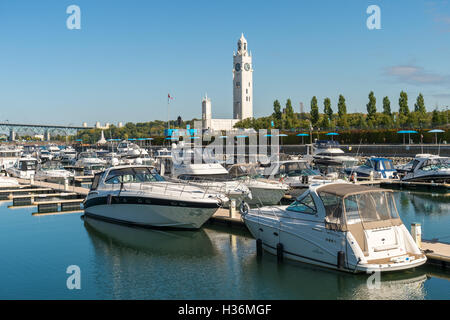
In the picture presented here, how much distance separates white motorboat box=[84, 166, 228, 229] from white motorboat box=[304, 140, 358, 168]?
932 inches

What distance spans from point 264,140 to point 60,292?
232ft

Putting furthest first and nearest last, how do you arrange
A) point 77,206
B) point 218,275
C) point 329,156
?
point 329,156 → point 77,206 → point 218,275

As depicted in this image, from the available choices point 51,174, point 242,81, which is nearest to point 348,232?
point 51,174

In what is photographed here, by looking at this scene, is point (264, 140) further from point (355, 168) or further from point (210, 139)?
point (355, 168)

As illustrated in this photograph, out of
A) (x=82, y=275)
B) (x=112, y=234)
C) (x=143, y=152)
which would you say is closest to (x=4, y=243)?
(x=112, y=234)

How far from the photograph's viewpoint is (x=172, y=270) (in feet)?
43.3

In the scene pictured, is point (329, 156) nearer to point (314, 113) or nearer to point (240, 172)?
point (240, 172)

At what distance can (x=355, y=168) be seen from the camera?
3438cm

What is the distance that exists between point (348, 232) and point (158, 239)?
8.02 metres

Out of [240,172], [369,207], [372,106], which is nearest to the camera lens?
[369,207]

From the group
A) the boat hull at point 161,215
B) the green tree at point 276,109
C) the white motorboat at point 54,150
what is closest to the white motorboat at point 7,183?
the boat hull at point 161,215

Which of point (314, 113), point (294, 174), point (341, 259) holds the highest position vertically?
point (314, 113)
